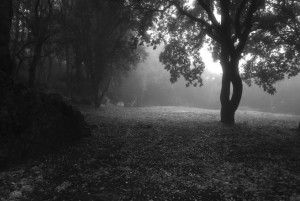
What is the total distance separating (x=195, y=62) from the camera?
2580 cm

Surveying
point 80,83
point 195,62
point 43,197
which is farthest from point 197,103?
point 43,197

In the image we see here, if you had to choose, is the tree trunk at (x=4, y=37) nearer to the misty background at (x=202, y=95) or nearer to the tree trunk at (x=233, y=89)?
the tree trunk at (x=233, y=89)

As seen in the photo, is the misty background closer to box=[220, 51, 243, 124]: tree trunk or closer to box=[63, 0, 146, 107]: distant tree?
box=[63, 0, 146, 107]: distant tree

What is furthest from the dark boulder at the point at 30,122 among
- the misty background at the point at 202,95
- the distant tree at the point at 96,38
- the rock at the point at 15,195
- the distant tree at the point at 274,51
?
the misty background at the point at 202,95

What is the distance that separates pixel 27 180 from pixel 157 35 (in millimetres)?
18966

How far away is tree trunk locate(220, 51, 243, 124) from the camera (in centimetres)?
1950

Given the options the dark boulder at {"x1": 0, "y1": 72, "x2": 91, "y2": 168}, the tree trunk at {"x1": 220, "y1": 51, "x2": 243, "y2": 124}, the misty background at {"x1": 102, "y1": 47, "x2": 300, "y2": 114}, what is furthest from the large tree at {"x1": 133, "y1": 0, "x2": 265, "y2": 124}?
the misty background at {"x1": 102, "y1": 47, "x2": 300, "y2": 114}

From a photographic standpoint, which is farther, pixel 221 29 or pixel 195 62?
pixel 195 62

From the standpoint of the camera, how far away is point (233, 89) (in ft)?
64.4

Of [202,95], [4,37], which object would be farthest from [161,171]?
[202,95]

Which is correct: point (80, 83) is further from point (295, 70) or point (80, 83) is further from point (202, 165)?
point (202, 165)

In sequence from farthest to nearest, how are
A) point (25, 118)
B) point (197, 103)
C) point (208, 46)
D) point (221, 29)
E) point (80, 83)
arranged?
point (197, 103) < point (80, 83) < point (208, 46) < point (221, 29) < point (25, 118)

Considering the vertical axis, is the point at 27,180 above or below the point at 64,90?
below

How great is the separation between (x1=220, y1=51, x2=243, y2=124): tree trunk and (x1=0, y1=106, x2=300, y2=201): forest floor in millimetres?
5943
